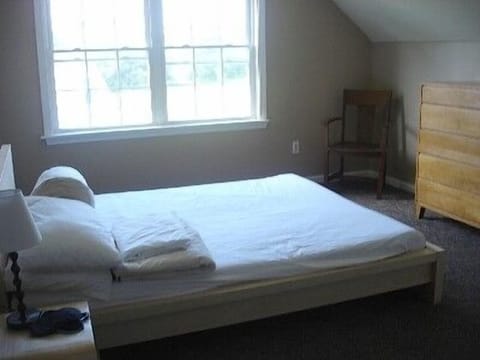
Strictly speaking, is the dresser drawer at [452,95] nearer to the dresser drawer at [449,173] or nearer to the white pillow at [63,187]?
the dresser drawer at [449,173]

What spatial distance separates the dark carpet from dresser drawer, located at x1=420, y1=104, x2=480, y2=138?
1093 millimetres

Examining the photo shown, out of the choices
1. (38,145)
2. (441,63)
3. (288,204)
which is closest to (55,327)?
(288,204)

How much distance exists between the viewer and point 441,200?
4.06 meters

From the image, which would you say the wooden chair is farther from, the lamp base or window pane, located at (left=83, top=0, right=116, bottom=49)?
the lamp base

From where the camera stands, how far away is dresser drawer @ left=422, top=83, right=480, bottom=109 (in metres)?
3.63

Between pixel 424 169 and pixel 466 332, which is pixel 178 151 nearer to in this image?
pixel 424 169

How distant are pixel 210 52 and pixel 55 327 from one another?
11.4 ft

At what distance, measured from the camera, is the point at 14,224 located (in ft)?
5.84

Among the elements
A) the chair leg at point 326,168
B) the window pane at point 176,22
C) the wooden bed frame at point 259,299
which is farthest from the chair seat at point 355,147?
the wooden bed frame at point 259,299

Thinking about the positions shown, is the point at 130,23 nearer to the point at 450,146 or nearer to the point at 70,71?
the point at 70,71

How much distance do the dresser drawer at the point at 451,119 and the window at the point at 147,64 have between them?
62.0 inches

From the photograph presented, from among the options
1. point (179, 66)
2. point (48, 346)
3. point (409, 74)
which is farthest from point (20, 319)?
point (409, 74)

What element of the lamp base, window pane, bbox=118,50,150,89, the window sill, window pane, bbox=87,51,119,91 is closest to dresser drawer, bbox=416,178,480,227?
the window sill

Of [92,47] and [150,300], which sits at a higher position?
[92,47]
